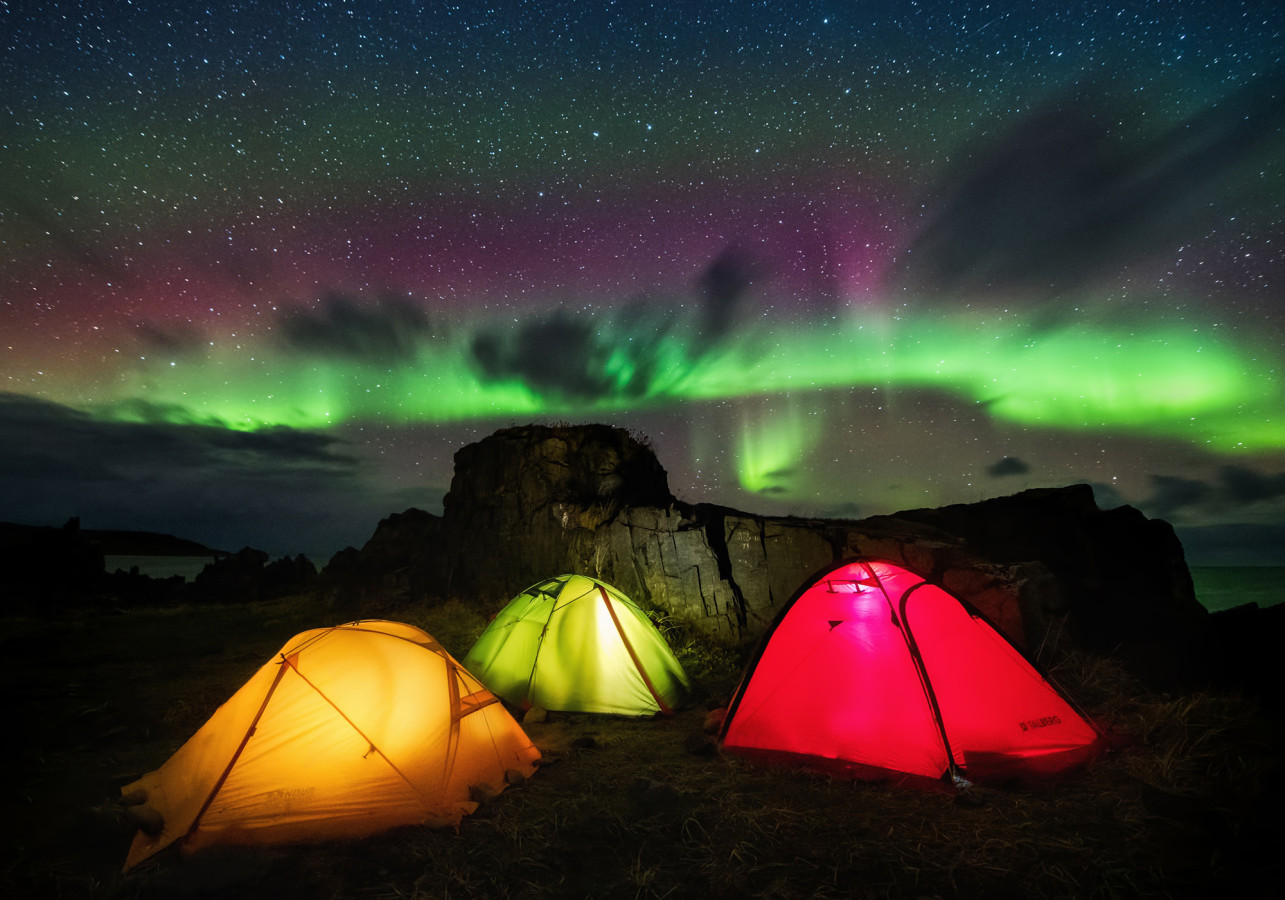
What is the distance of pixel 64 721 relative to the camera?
8.18 meters

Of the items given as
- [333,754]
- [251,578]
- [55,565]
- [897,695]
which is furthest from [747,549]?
[55,565]

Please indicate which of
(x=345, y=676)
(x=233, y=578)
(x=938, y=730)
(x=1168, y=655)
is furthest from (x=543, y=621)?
(x=233, y=578)

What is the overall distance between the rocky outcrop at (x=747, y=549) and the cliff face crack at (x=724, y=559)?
0.02 m

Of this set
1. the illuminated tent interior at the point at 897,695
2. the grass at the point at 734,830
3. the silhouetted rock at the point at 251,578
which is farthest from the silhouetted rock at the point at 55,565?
the illuminated tent interior at the point at 897,695

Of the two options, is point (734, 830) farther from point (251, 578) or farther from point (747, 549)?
point (251, 578)

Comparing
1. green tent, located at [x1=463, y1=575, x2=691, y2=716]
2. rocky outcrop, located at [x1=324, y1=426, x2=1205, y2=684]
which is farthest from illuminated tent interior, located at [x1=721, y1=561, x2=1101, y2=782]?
green tent, located at [x1=463, y1=575, x2=691, y2=716]

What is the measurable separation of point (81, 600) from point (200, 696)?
20.3 m

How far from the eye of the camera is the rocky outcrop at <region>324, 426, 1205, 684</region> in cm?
891

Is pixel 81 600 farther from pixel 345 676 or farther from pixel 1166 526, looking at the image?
pixel 1166 526

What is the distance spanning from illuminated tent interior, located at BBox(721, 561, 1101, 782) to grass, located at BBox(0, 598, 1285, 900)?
29 cm

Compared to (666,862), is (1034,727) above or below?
above

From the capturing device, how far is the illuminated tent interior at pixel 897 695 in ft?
19.0

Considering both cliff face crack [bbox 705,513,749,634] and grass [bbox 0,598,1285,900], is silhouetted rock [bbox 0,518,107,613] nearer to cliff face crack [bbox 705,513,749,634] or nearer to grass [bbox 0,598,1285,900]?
grass [bbox 0,598,1285,900]

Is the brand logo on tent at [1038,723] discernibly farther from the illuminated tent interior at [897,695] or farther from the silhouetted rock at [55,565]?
the silhouetted rock at [55,565]
